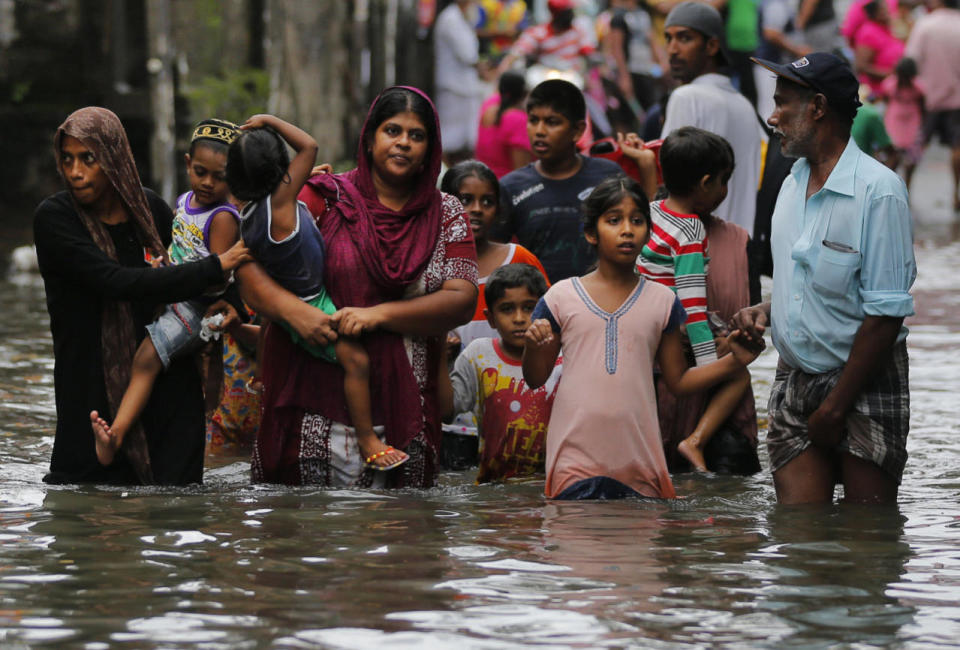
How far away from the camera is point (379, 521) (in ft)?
19.1

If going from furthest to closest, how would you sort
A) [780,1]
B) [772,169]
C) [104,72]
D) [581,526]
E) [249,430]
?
1. [104,72]
2. [780,1]
3. [249,430]
4. [772,169]
5. [581,526]

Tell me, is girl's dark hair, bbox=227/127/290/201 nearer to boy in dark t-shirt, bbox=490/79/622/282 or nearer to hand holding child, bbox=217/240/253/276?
hand holding child, bbox=217/240/253/276

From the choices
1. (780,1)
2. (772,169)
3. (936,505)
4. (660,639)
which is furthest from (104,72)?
(660,639)

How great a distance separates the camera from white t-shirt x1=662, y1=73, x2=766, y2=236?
8.19 meters

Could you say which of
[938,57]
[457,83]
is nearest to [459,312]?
[457,83]

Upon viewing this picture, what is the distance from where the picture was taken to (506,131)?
12047mm

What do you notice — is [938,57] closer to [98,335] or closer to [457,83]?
[457,83]

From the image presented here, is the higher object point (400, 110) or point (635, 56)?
point (635, 56)

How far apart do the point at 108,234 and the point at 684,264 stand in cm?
234

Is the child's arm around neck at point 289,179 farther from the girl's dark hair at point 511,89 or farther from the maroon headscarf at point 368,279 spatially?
the girl's dark hair at point 511,89

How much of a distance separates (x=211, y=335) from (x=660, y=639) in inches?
100

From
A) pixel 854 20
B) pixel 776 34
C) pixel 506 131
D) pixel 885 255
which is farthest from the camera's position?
pixel 854 20

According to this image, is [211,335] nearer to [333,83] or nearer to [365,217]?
[365,217]

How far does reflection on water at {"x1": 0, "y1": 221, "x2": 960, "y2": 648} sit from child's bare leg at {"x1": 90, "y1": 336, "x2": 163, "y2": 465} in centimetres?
22
